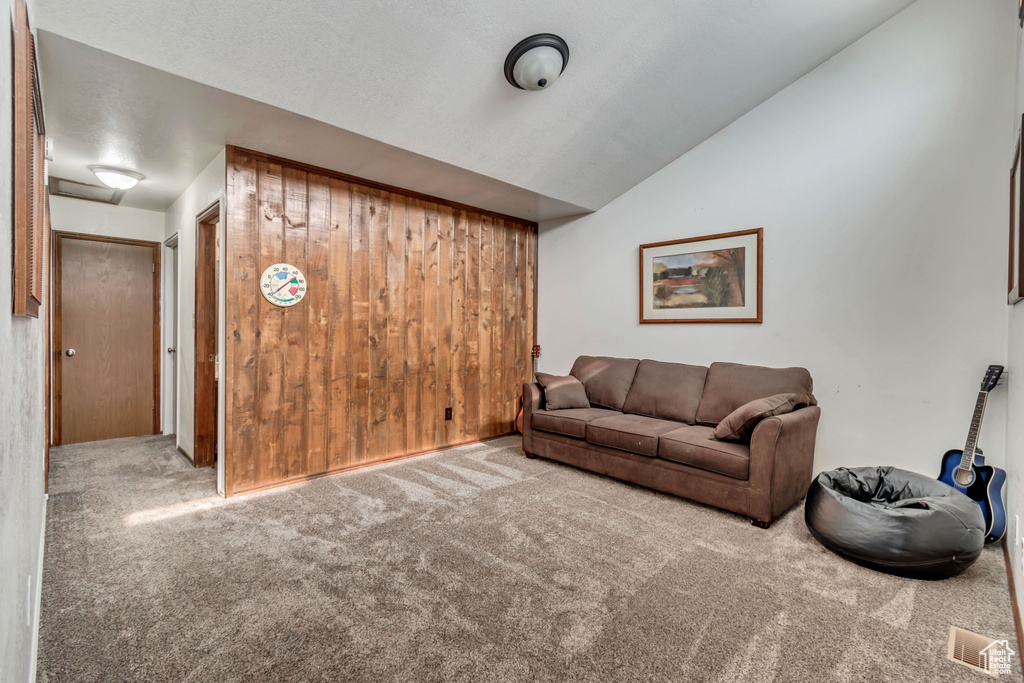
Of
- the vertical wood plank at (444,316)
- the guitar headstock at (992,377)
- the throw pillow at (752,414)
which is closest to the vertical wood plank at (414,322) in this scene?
the vertical wood plank at (444,316)

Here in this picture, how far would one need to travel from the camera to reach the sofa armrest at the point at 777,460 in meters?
2.67

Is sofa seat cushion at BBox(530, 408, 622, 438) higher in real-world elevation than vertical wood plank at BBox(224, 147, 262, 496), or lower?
lower

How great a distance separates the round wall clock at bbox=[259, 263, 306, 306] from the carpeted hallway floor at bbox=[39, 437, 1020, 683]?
1.33 meters

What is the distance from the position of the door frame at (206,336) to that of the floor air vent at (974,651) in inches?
179

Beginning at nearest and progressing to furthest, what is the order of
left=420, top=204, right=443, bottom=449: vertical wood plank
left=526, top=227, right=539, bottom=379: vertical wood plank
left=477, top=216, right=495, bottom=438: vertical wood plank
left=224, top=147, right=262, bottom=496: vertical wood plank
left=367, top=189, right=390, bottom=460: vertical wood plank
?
1. left=224, top=147, right=262, bottom=496: vertical wood plank
2. left=367, top=189, right=390, bottom=460: vertical wood plank
3. left=420, top=204, right=443, bottom=449: vertical wood plank
4. left=477, top=216, right=495, bottom=438: vertical wood plank
5. left=526, top=227, right=539, bottom=379: vertical wood plank

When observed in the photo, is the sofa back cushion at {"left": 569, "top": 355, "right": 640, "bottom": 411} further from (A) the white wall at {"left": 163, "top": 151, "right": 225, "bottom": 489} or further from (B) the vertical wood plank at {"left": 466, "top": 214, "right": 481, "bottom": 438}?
(A) the white wall at {"left": 163, "top": 151, "right": 225, "bottom": 489}

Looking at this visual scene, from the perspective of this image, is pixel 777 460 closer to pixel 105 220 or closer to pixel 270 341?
pixel 270 341

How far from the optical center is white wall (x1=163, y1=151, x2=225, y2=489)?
3.66 meters

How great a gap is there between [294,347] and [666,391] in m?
2.84

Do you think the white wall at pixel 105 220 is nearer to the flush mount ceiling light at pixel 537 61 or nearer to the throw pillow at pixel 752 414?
the flush mount ceiling light at pixel 537 61

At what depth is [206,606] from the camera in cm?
190

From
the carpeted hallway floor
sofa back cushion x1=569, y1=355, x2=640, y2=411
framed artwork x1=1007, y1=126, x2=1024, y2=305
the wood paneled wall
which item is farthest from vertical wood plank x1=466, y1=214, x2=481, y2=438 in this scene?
framed artwork x1=1007, y1=126, x2=1024, y2=305

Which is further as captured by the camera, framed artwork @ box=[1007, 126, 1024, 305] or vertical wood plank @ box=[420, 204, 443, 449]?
vertical wood plank @ box=[420, 204, 443, 449]

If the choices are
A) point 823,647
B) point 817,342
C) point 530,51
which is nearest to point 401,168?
point 530,51
